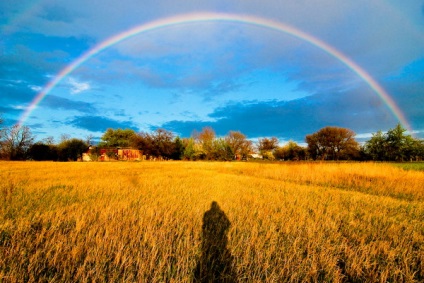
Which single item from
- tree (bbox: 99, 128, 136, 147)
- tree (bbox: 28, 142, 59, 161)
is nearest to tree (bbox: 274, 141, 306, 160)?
tree (bbox: 99, 128, 136, 147)

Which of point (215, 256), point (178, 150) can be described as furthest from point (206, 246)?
point (178, 150)

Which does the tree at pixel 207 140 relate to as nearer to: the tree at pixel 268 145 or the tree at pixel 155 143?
the tree at pixel 155 143

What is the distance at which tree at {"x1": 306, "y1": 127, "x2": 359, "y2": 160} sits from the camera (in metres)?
81.0

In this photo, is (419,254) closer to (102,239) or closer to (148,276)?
(148,276)

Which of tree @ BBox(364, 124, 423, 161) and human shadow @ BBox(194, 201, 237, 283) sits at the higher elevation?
tree @ BBox(364, 124, 423, 161)

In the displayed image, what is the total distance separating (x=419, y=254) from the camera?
155 inches

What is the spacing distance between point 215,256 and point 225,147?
235 feet

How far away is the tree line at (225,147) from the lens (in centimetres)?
5694

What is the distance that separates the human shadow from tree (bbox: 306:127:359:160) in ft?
285

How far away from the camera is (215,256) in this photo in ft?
11.6

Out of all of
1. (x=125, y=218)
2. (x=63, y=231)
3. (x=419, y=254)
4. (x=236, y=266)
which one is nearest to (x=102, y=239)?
(x=63, y=231)

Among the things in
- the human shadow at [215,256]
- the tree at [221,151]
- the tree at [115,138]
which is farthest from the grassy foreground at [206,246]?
the tree at [115,138]

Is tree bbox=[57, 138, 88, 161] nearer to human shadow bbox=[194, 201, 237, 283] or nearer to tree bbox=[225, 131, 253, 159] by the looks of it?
tree bbox=[225, 131, 253, 159]

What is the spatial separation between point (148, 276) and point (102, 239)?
1.40 meters
